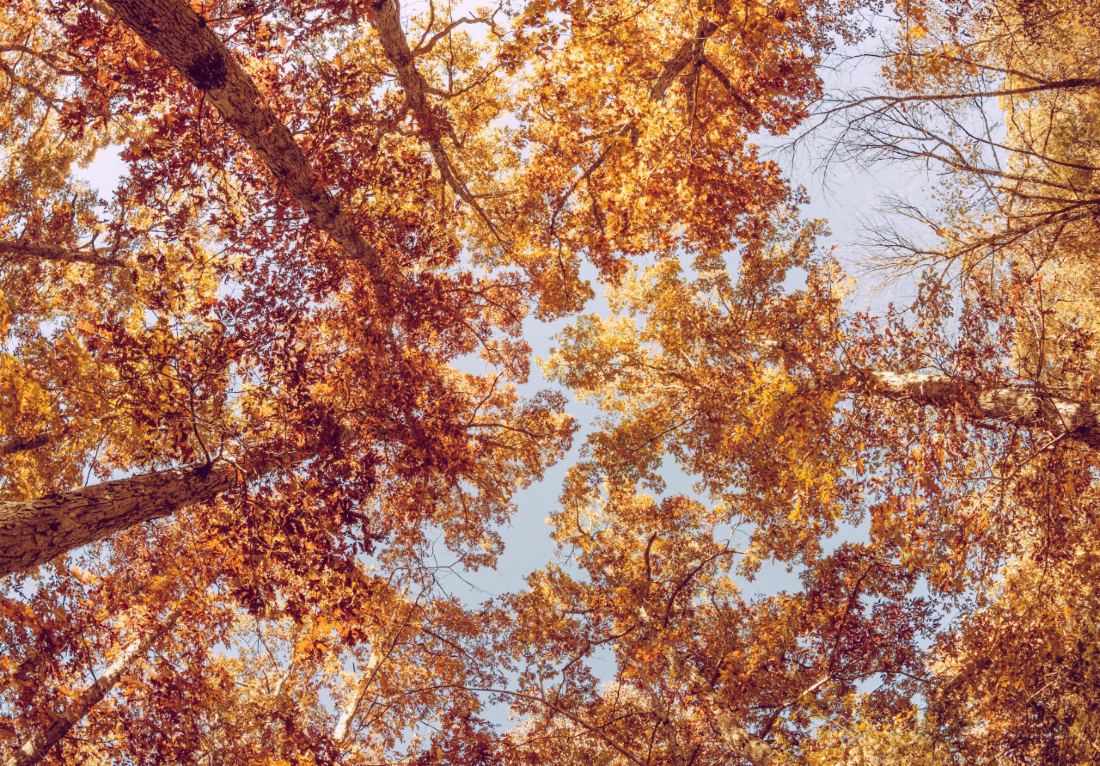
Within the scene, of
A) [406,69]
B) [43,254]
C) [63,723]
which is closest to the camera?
[63,723]

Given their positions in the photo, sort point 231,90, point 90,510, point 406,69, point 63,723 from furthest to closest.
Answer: point 406,69 < point 63,723 < point 231,90 < point 90,510

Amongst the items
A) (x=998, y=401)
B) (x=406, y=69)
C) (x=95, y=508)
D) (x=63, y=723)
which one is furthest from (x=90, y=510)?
(x=998, y=401)

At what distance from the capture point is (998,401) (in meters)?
6.44

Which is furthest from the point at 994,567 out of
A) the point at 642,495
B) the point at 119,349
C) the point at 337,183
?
the point at 119,349

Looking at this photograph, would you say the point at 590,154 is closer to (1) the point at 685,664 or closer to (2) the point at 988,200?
(2) the point at 988,200

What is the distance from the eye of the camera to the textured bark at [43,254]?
9.10 metres

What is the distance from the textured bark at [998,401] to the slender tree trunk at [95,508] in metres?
8.03

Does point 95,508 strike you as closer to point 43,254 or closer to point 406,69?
point 406,69

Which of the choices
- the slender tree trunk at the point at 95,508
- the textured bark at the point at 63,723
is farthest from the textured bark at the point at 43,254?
the textured bark at the point at 63,723

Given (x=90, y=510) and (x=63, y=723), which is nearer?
(x=90, y=510)

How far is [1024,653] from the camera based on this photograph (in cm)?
622

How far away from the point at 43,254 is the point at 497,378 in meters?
8.82

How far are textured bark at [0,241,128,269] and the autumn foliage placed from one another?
13 centimetres

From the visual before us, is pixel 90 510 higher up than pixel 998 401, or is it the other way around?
pixel 998 401
